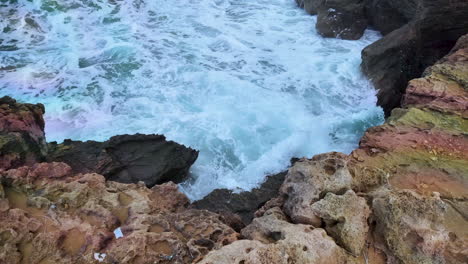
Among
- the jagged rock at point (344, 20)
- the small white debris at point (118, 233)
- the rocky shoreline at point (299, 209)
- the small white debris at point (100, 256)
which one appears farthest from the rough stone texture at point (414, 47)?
the small white debris at point (100, 256)

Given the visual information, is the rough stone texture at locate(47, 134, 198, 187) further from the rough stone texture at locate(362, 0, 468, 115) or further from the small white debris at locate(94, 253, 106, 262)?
the rough stone texture at locate(362, 0, 468, 115)

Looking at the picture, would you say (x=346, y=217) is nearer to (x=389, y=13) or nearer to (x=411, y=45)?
(x=411, y=45)

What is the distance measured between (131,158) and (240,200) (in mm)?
2205

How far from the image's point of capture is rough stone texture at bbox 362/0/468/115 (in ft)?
29.8

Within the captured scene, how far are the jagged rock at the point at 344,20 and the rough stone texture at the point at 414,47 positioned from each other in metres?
2.32

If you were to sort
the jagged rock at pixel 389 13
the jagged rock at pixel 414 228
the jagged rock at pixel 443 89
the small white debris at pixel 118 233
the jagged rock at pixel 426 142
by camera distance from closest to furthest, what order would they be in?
the jagged rock at pixel 414 228
the small white debris at pixel 118 233
the jagged rock at pixel 426 142
the jagged rock at pixel 443 89
the jagged rock at pixel 389 13

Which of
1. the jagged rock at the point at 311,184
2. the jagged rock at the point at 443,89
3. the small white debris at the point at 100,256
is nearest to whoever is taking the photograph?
the small white debris at the point at 100,256

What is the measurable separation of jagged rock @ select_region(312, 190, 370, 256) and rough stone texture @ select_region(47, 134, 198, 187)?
3.96m

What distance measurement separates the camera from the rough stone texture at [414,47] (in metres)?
9.08

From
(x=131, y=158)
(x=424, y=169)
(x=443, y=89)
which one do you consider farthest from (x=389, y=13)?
(x=131, y=158)

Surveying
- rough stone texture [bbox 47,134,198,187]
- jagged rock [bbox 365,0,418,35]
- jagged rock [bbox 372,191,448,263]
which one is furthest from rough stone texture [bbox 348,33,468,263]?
jagged rock [bbox 365,0,418,35]

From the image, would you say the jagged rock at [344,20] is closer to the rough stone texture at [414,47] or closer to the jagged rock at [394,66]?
the rough stone texture at [414,47]

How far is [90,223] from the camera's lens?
4.08m

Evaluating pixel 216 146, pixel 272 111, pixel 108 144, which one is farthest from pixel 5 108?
pixel 272 111
